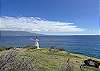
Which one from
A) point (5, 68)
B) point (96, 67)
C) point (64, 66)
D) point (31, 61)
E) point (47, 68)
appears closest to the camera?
point (5, 68)

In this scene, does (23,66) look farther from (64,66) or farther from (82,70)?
(82,70)

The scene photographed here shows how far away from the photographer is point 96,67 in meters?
16.2

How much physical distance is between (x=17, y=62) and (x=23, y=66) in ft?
0.74

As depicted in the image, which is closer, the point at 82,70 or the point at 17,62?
the point at 17,62

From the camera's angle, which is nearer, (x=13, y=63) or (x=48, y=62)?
(x=13, y=63)

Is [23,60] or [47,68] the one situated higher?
[23,60]

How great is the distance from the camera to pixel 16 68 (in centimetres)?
881

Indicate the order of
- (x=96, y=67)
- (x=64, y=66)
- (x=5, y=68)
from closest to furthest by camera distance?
1. (x=5, y=68)
2. (x=64, y=66)
3. (x=96, y=67)

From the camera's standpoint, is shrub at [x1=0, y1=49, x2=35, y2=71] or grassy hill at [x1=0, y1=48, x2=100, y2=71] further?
grassy hill at [x1=0, y1=48, x2=100, y2=71]

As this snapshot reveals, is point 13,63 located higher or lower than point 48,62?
higher

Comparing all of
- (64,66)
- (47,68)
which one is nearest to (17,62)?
(64,66)

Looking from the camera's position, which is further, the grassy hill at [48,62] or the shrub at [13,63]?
the grassy hill at [48,62]

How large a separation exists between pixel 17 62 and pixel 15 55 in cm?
32

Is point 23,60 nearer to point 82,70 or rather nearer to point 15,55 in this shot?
point 15,55
